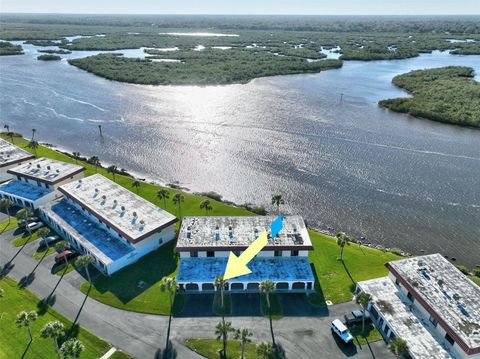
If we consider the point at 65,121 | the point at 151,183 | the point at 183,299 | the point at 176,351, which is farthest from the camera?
the point at 65,121

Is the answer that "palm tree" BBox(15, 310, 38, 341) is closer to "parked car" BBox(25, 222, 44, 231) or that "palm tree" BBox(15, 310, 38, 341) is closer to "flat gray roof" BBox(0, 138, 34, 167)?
"parked car" BBox(25, 222, 44, 231)

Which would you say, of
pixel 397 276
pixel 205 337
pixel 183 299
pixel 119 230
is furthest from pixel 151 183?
pixel 397 276

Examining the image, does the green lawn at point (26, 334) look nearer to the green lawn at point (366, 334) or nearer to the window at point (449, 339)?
the green lawn at point (366, 334)

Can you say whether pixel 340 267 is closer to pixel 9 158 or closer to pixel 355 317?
pixel 355 317

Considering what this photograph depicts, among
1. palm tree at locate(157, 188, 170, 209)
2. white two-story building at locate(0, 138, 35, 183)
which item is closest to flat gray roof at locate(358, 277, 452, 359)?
palm tree at locate(157, 188, 170, 209)

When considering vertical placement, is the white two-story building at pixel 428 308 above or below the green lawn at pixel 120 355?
above

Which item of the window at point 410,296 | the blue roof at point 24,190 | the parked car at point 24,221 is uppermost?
the window at point 410,296

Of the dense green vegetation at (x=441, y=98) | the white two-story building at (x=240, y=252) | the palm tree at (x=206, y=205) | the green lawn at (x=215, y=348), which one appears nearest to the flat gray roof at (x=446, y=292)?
the white two-story building at (x=240, y=252)

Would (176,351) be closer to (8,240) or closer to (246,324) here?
(246,324)
